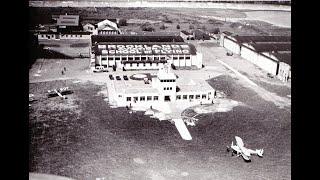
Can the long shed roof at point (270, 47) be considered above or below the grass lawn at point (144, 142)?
above

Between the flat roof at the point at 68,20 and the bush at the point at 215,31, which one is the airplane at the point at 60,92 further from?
the bush at the point at 215,31

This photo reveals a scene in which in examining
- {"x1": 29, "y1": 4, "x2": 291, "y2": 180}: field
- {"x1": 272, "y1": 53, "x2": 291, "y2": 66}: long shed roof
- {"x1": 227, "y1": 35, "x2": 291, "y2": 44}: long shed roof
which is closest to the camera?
{"x1": 29, "y1": 4, "x2": 291, "y2": 180}: field

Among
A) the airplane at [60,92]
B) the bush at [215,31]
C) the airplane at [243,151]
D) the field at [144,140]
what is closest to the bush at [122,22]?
the bush at [215,31]

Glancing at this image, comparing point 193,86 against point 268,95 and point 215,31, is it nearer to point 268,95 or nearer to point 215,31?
point 268,95

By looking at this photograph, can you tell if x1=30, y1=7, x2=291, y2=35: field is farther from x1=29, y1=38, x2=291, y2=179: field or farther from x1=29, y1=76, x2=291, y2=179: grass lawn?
x1=29, y1=76, x2=291, y2=179: grass lawn

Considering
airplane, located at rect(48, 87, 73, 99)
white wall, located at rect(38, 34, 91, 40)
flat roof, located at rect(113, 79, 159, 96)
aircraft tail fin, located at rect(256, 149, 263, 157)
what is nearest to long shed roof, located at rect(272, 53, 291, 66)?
flat roof, located at rect(113, 79, 159, 96)

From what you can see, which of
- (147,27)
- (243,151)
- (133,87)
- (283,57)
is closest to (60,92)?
(133,87)

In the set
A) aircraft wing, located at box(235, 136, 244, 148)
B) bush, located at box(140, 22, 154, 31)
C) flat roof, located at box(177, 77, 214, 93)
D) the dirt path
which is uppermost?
bush, located at box(140, 22, 154, 31)

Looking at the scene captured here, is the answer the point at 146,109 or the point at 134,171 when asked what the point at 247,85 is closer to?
the point at 146,109
